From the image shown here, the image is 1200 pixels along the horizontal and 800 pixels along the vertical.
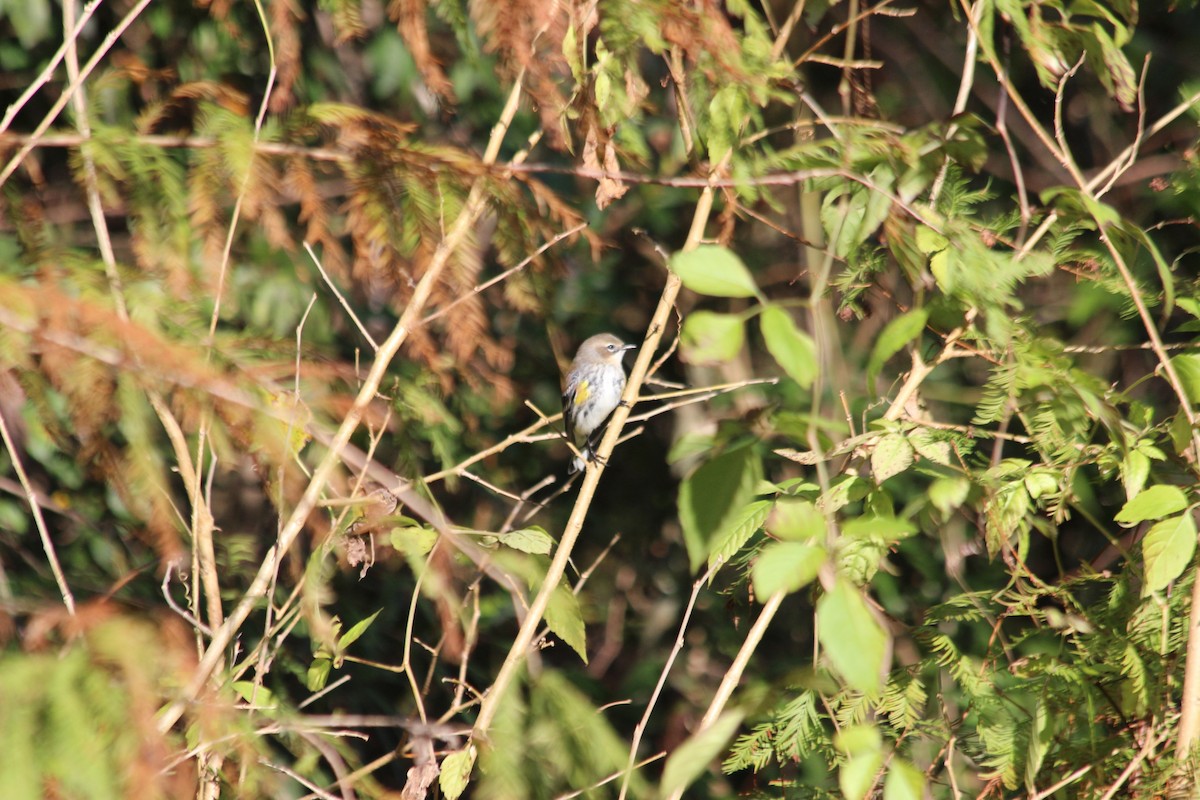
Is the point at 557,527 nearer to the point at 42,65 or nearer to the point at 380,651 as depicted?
the point at 380,651

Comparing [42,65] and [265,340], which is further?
[42,65]

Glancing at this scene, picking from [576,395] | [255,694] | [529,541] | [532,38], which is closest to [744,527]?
[529,541]

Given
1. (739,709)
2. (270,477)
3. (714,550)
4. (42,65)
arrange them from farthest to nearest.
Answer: (42,65) < (270,477) < (714,550) < (739,709)

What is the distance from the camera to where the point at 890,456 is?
185 cm

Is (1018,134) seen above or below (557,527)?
above

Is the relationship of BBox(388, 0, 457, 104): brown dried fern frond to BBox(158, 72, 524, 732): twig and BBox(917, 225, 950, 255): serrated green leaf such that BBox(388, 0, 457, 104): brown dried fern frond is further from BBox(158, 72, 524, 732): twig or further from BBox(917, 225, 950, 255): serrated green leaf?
BBox(917, 225, 950, 255): serrated green leaf

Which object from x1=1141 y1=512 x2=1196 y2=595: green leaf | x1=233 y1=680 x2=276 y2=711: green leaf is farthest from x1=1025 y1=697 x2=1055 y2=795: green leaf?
x1=233 y1=680 x2=276 y2=711: green leaf

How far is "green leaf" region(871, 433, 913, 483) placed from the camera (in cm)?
182

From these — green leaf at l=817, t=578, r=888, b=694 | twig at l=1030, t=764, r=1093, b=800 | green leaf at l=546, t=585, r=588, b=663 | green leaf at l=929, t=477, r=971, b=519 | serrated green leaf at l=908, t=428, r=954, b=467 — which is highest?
green leaf at l=817, t=578, r=888, b=694

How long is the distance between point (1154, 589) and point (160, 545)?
1.69 meters

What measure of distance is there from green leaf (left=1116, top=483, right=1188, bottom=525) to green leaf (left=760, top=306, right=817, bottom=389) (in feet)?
Answer: 2.71

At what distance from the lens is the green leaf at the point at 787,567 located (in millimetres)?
1131

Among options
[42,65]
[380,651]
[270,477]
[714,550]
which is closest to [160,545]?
[270,477]

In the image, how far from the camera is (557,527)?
638 cm
